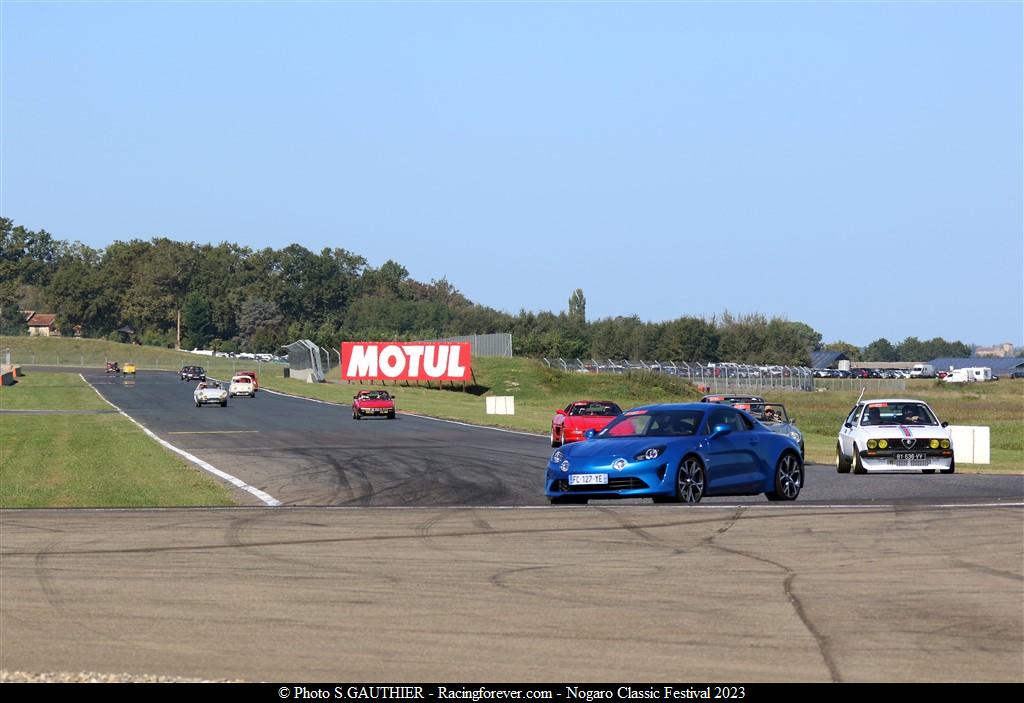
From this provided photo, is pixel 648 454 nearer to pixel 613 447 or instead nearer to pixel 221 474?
pixel 613 447

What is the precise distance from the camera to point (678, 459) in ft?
58.3

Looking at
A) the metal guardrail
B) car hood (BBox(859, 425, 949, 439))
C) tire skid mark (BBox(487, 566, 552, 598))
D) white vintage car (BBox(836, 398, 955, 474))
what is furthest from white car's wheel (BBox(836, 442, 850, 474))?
the metal guardrail

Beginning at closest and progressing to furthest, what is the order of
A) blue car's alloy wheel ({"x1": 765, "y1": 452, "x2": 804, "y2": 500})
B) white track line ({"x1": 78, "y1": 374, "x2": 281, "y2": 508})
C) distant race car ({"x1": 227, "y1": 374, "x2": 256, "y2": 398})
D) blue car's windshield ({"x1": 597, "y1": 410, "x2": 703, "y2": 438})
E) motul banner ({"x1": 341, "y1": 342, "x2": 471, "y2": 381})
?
blue car's windshield ({"x1": 597, "y1": 410, "x2": 703, "y2": 438}), blue car's alloy wheel ({"x1": 765, "y1": 452, "x2": 804, "y2": 500}), white track line ({"x1": 78, "y1": 374, "x2": 281, "y2": 508}), distant race car ({"x1": 227, "y1": 374, "x2": 256, "y2": 398}), motul banner ({"x1": 341, "y1": 342, "x2": 471, "y2": 381})

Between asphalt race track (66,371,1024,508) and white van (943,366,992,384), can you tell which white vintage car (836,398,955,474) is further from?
white van (943,366,992,384)

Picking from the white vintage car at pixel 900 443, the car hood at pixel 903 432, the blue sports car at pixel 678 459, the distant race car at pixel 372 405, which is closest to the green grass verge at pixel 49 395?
the distant race car at pixel 372 405

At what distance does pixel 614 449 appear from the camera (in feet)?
59.1

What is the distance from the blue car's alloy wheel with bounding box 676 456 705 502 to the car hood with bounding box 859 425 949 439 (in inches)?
313

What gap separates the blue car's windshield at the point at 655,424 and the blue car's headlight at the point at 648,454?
78 cm

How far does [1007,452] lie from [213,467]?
2286cm

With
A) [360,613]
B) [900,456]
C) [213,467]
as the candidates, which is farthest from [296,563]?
[213,467]

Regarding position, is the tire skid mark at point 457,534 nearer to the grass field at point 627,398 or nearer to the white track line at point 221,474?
the white track line at point 221,474

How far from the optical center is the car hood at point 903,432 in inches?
973

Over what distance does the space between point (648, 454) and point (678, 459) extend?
41cm

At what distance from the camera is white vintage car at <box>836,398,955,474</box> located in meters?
24.7
